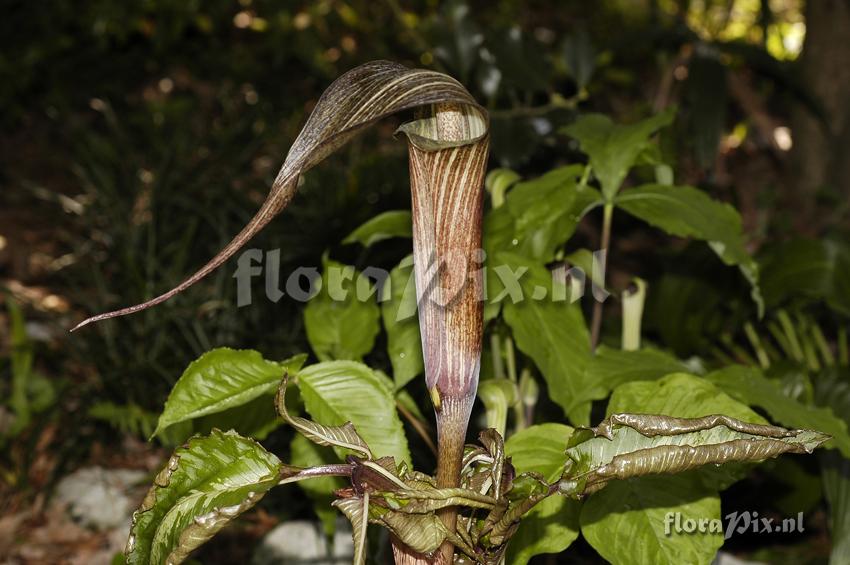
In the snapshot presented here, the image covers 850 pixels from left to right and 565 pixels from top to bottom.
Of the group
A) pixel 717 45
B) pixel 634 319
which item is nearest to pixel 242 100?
pixel 717 45

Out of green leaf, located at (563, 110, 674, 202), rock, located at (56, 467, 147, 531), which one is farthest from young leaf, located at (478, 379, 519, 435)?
rock, located at (56, 467, 147, 531)

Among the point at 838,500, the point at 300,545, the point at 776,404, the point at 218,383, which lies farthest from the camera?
the point at 300,545

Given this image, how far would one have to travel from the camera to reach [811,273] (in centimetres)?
187

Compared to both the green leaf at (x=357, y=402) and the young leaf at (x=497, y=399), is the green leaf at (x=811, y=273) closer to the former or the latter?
the young leaf at (x=497, y=399)

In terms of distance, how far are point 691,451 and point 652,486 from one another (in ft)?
0.99

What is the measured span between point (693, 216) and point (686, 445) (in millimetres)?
522

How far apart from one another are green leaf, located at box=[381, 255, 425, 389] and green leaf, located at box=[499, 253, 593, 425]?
0.13m

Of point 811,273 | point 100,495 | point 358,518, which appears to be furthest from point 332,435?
point 100,495

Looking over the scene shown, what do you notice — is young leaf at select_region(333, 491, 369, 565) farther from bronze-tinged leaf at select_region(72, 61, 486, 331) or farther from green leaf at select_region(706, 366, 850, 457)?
green leaf at select_region(706, 366, 850, 457)

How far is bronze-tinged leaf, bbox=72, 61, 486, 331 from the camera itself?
0.75 meters

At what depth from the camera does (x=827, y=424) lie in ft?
4.20

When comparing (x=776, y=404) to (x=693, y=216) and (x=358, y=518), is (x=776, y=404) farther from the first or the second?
(x=358, y=518)

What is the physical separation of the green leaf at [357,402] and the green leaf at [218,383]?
0.06 metres

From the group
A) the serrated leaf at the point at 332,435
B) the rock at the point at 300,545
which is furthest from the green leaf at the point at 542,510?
the rock at the point at 300,545
